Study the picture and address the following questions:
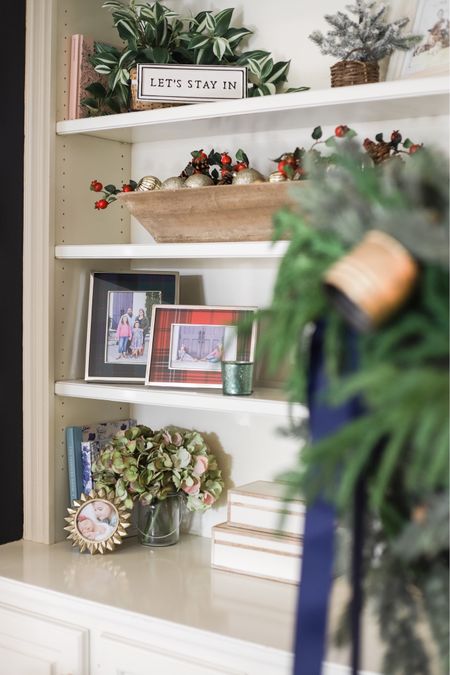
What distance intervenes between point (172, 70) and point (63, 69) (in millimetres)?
329

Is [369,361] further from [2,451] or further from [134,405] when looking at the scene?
[134,405]

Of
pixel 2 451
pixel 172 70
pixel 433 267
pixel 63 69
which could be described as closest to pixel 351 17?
pixel 172 70

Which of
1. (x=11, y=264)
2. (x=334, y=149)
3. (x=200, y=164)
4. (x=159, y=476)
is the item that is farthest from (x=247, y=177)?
(x=159, y=476)

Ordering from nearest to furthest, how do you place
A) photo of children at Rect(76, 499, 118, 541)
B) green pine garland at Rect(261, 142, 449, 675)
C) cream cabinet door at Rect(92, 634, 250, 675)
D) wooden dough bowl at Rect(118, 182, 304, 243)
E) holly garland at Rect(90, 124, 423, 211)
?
green pine garland at Rect(261, 142, 449, 675), cream cabinet door at Rect(92, 634, 250, 675), holly garland at Rect(90, 124, 423, 211), wooden dough bowl at Rect(118, 182, 304, 243), photo of children at Rect(76, 499, 118, 541)

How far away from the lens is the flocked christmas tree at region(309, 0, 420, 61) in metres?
1.77

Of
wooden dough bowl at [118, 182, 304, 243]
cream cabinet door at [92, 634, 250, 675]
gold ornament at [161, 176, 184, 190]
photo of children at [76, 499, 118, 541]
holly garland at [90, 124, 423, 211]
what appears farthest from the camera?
photo of children at [76, 499, 118, 541]

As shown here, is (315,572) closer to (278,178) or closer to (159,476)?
(278,178)

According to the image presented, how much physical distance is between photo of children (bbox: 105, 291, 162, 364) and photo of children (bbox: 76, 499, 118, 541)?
0.35m

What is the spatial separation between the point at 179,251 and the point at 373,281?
1.27 metres

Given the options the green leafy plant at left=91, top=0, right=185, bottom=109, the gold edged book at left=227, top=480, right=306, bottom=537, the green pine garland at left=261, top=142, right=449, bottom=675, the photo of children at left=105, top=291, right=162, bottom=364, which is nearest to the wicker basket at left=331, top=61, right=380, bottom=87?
the green leafy plant at left=91, top=0, right=185, bottom=109

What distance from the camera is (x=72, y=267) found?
2.19 meters

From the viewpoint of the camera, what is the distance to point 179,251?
1.94 metres

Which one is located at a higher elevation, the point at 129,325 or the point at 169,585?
the point at 129,325

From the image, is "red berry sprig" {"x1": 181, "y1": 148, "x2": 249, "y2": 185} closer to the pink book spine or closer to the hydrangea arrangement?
the pink book spine
